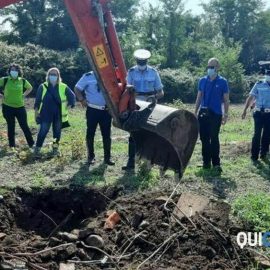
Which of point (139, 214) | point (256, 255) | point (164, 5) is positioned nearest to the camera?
point (256, 255)

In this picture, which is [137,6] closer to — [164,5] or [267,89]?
[164,5]

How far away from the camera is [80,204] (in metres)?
7.57

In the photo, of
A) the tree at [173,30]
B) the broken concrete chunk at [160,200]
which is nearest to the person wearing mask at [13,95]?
the broken concrete chunk at [160,200]

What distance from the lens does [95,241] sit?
564cm

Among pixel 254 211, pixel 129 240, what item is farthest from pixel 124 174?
pixel 129 240

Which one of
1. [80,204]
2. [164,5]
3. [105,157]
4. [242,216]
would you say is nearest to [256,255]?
[242,216]

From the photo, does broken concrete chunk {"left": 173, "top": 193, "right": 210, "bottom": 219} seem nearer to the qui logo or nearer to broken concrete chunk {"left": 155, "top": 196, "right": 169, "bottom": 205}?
broken concrete chunk {"left": 155, "top": 196, "right": 169, "bottom": 205}

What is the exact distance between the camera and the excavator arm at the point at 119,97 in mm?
6125

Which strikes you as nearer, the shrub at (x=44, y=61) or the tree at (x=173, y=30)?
the shrub at (x=44, y=61)

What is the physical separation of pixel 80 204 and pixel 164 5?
109ft

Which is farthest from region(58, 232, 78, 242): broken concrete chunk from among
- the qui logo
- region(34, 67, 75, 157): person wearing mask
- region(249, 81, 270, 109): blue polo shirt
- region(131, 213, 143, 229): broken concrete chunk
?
region(249, 81, 270, 109): blue polo shirt

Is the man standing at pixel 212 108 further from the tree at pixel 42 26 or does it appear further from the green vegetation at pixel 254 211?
the tree at pixel 42 26

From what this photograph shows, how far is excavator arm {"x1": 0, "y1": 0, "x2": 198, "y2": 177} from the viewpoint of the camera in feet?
20.1

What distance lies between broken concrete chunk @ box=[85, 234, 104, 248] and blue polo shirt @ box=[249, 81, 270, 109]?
5.32m
